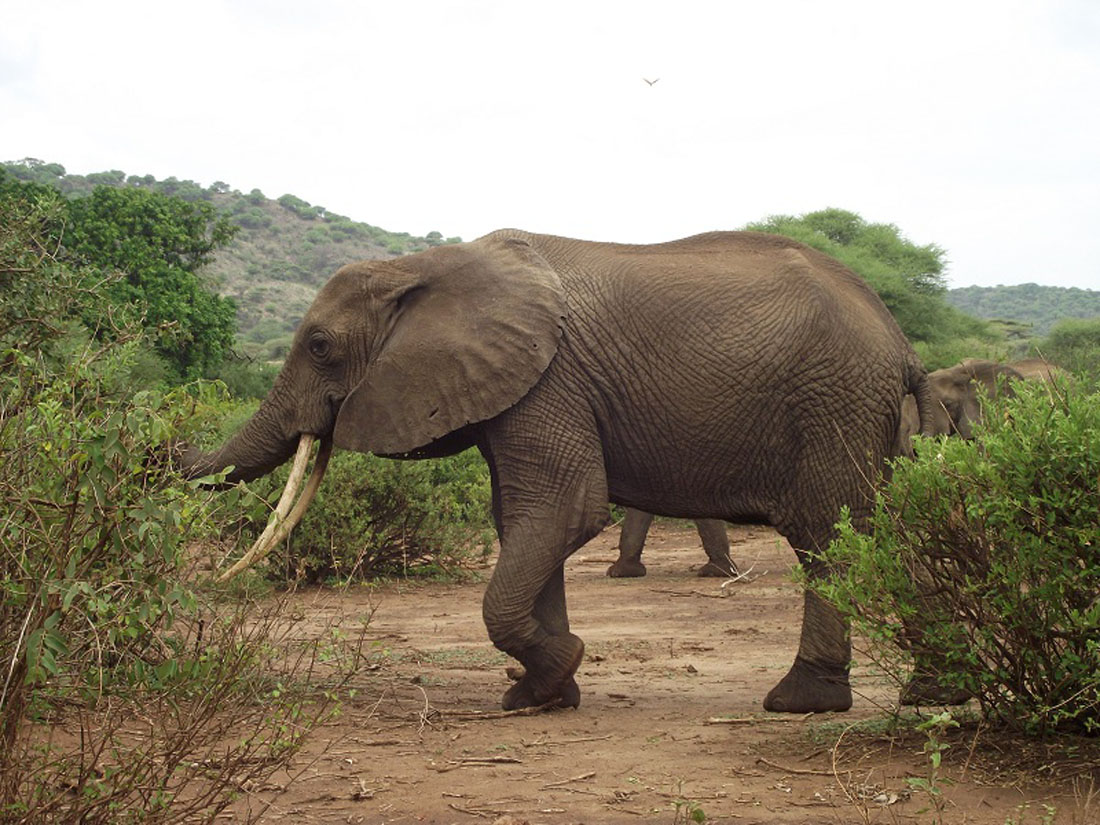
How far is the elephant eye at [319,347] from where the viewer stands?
685 cm

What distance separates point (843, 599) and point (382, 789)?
1.95 metres

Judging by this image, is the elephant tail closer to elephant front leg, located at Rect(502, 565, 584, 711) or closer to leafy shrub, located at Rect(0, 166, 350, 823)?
elephant front leg, located at Rect(502, 565, 584, 711)

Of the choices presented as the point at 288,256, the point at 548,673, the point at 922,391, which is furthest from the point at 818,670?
the point at 288,256

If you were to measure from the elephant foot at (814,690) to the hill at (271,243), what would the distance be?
5951cm

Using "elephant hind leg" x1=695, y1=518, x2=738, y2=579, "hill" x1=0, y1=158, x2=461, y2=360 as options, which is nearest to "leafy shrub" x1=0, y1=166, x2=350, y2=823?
"elephant hind leg" x1=695, y1=518, x2=738, y2=579

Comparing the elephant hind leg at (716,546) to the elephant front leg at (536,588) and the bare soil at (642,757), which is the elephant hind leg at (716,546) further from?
the elephant front leg at (536,588)

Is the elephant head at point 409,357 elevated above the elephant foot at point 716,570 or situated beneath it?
elevated above

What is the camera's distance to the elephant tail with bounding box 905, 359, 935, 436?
22.6 ft

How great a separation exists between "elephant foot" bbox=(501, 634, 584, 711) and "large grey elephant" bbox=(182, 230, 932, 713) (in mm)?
11

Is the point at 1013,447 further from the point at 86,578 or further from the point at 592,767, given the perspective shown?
the point at 86,578

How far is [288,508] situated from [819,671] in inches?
101

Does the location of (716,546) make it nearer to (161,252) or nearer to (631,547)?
(631,547)

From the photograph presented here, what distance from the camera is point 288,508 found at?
6223mm

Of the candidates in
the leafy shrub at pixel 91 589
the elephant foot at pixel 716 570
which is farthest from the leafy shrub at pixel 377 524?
the leafy shrub at pixel 91 589
